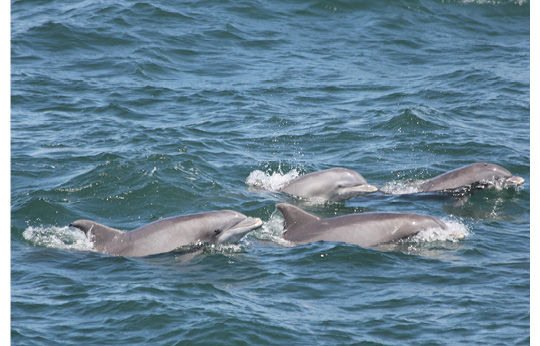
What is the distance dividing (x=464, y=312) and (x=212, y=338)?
141 inches

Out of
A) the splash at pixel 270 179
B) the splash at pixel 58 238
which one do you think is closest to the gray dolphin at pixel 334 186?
the splash at pixel 270 179

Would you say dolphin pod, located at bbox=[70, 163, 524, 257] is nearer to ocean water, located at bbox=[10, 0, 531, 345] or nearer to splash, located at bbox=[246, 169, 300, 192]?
ocean water, located at bbox=[10, 0, 531, 345]

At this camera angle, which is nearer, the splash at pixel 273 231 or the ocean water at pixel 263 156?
the ocean water at pixel 263 156

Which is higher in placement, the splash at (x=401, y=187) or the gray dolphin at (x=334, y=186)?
the gray dolphin at (x=334, y=186)

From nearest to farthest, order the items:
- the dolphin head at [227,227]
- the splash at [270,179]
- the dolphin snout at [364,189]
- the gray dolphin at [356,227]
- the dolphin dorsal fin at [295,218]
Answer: the dolphin head at [227,227], the gray dolphin at [356,227], the dolphin dorsal fin at [295,218], the dolphin snout at [364,189], the splash at [270,179]

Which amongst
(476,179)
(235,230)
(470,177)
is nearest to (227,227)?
(235,230)

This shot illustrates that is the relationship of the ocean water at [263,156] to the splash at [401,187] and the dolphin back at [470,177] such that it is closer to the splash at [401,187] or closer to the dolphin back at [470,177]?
the splash at [401,187]

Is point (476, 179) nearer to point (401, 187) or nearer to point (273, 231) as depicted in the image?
point (401, 187)

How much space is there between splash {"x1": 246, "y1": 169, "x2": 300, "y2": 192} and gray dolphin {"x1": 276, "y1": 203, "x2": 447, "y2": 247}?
334 cm

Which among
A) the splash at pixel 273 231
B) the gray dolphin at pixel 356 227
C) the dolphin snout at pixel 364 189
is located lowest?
the splash at pixel 273 231

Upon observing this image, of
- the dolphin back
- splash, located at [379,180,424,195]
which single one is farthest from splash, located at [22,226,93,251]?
the dolphin back

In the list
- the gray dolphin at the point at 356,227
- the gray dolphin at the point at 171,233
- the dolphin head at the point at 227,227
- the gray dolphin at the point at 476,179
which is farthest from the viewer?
the gray dolphin at the point at 476,179

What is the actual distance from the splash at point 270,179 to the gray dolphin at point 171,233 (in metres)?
3.93

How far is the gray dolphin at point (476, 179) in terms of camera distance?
15789mm
